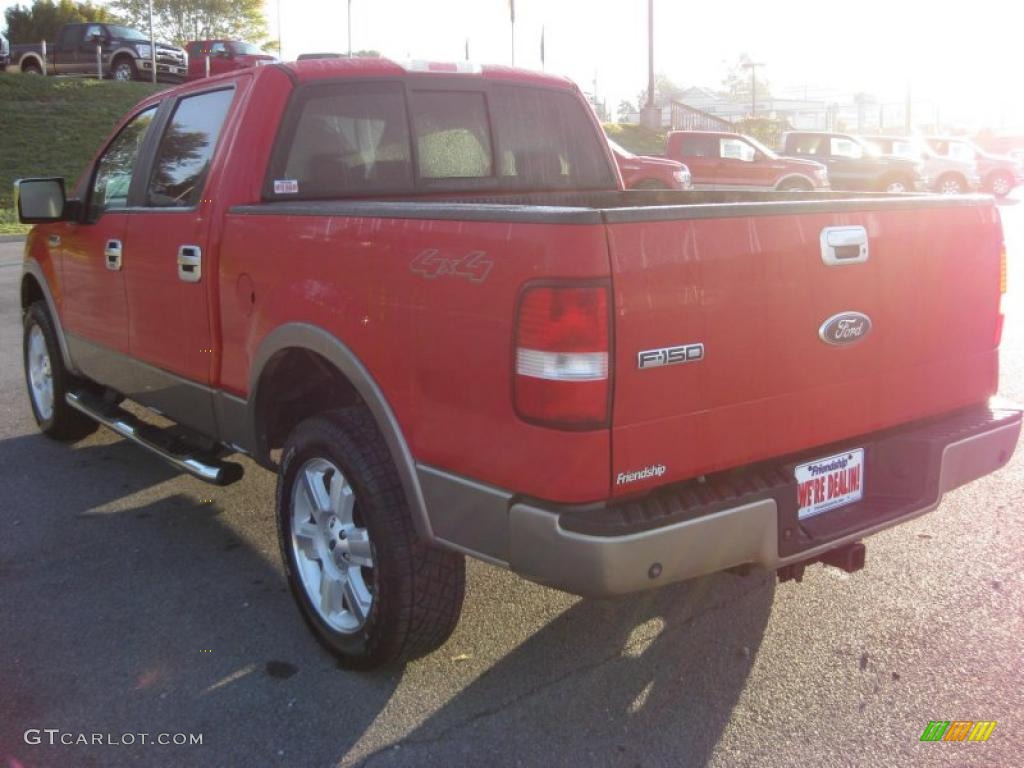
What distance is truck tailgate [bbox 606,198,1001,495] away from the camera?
8.50ft

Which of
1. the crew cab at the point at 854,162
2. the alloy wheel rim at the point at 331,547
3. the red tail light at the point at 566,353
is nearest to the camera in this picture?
the red tail light at the point at 566,353

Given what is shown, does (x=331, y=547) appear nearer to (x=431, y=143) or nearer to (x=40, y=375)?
(x=431, y=143)

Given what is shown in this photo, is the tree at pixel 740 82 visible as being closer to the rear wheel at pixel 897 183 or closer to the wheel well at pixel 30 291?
the rear wheel at pixel 897 183

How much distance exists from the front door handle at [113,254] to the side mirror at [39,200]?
392 millimetres

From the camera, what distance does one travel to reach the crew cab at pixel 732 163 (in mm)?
22859

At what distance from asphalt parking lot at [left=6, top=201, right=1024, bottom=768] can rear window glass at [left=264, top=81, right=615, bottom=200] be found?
5.32 feet

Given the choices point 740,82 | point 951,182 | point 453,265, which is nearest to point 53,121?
point 951,182

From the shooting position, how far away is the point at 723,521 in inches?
107

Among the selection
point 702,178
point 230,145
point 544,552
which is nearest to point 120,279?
point 230,145

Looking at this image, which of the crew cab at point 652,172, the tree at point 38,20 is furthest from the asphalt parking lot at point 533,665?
the tree at point 38,20

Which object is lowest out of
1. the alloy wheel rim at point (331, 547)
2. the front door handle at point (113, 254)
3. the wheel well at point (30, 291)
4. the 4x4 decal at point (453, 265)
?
the alloy wheel rim at point (331, 547)

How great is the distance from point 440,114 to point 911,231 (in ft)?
6.86

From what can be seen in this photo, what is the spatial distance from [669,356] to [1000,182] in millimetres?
29601

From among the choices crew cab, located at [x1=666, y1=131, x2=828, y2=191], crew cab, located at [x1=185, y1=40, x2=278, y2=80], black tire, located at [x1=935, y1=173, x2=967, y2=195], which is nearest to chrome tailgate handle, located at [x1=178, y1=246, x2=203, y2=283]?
crew cab, located at [x1=666, y1=131, x2=828, y2=191]
